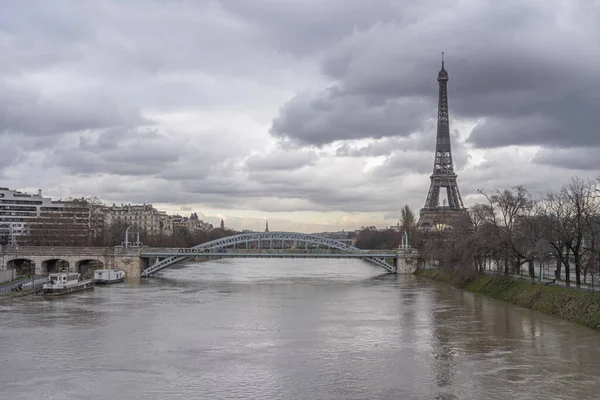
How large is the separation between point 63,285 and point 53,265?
77.8 feet

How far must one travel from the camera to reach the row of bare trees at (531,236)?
35188mm

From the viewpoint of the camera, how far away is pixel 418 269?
226ft

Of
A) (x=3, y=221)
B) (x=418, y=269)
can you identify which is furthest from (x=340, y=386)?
(x=3, y=221)

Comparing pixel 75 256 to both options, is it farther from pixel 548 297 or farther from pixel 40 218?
pixel 548 297

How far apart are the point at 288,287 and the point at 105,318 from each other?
21.6 metres

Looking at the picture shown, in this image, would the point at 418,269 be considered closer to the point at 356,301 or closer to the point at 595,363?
the point at 356,301

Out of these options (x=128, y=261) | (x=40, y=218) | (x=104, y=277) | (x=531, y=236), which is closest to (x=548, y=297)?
(x=531, y=236)

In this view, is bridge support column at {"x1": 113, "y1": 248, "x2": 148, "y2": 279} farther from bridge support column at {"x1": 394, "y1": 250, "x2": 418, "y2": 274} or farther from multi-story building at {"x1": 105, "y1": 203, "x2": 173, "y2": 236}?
multi-story building at {"x1": 105, "y1": 203, "x2": 173, "y2": 236}

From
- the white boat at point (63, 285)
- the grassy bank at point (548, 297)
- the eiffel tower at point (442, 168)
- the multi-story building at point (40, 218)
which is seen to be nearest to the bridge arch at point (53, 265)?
the multi-story building at point (40, 218)

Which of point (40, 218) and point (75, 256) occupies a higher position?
point (40, 218)

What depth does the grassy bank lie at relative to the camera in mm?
29203

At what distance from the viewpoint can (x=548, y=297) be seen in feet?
112

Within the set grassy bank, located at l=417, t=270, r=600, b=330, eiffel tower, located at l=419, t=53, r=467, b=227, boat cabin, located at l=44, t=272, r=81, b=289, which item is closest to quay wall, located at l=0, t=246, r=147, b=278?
boat cabin, located at l=44, t=272, r=81, b=289

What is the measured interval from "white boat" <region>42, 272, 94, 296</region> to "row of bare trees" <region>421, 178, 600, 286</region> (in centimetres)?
2771
